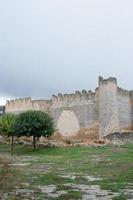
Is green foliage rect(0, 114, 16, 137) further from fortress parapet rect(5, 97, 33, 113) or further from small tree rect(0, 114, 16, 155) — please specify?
fortress parapet rect(5, 97, 33, 113)

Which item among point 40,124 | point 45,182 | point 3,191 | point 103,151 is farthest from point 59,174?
point 40,124

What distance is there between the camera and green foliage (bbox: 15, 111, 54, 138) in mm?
35656

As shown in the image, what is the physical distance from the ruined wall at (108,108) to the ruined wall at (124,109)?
113cm

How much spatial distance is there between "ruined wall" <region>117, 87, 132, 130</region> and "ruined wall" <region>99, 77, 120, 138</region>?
113cm

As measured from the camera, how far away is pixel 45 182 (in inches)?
610

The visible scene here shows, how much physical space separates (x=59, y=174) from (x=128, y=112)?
28.0 meters

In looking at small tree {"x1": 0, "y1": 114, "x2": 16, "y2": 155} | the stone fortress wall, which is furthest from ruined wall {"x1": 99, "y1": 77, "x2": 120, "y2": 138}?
small tree {"x1": 0, "y1": 114, "x2": 16, "y2": 155}

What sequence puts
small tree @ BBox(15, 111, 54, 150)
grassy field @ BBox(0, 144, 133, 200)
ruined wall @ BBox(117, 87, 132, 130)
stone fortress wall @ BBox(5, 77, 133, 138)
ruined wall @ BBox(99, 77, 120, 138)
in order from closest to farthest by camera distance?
grassy field @ BBox(0, 144, 133, 200) → small tree @ BBox(15, 111, 54, 150) → ruined wall @ BBox(99, 77, 120, 138) → stone fortress wall @ BBox(5, 77, 133, 138) → ruined wall @ BBox(117, 87, 132, 130)

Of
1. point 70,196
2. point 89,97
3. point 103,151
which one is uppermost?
point 89,97

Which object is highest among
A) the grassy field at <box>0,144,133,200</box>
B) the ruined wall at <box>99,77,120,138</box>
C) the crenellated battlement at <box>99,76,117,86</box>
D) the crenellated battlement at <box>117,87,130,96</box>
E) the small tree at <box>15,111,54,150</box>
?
the crenellated battlement at <box>99,76,117,86</box>

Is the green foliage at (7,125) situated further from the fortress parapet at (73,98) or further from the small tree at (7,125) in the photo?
the fortress parapet at (73,98)

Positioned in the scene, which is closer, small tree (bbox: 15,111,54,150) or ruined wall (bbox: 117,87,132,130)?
Result: small tree (bbox: 15,111,54,150)

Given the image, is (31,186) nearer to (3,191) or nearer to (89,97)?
(3,191)

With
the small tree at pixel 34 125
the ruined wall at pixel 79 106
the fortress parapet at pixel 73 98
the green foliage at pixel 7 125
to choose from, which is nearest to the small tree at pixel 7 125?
the green foliage at pixel 7 125
